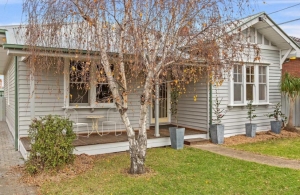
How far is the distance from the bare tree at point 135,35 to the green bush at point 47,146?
1.20 m

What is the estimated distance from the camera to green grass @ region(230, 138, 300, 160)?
7.41 m

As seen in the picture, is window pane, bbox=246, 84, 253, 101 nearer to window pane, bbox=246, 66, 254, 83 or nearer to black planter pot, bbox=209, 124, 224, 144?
window pane, bbox=246, 66, 254, 83

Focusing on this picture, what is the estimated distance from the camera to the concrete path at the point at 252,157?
6.38 meters

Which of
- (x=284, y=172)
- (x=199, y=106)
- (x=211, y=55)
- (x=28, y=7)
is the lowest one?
(x=284, y=172)

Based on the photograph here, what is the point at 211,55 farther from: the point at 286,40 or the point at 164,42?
the point at 286,40

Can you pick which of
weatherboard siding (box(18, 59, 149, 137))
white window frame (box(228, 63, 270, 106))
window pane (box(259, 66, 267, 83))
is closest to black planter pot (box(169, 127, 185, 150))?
weatherboard siding (box(18, 59, 149, 137))

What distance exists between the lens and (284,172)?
18.6 ft

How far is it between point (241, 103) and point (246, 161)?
3970 millimetres

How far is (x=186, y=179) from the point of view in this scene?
5.23 m

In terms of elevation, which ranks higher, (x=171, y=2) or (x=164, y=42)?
(x=171, y=2)

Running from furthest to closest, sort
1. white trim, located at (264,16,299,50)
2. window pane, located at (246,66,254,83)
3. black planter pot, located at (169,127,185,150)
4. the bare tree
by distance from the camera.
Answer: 1. window pane, located at (246,66,254,83)
2. white trim, located at (264,16,299,50)
3. black planter pot, located at (169,127,185,150)
4. the bare tree

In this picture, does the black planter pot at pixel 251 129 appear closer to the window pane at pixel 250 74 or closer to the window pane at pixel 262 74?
the window pane at pixel 250 74

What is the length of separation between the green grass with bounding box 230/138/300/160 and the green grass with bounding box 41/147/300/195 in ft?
4.92

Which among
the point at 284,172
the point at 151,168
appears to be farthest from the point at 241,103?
the point at 151,168
